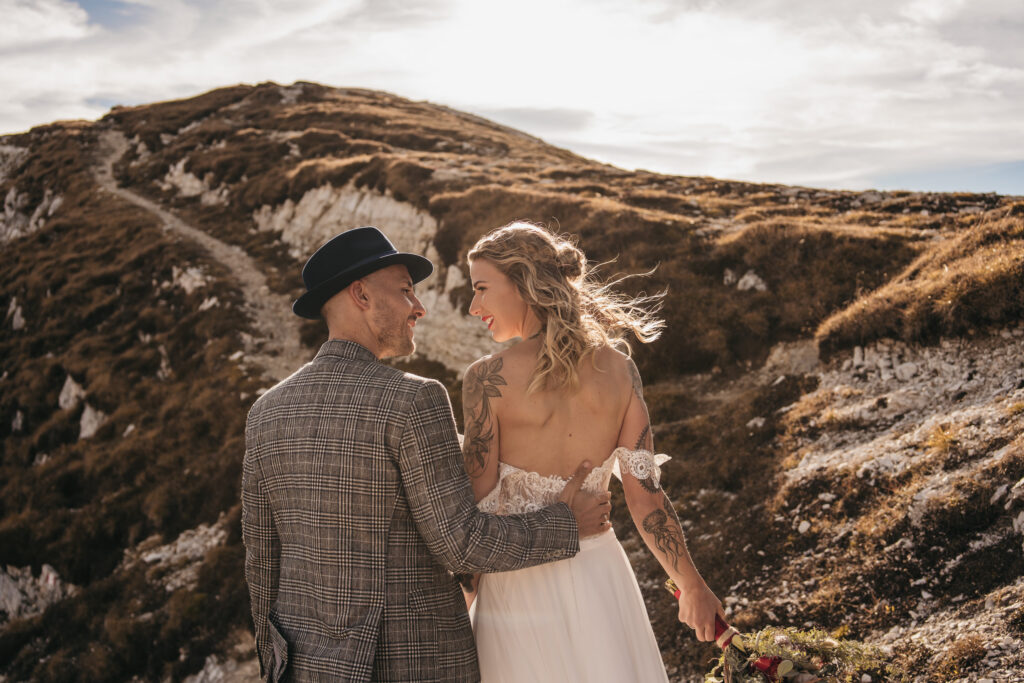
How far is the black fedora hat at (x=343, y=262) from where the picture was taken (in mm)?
3885

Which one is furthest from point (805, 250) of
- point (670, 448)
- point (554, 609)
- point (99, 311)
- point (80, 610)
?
point (99, 311)

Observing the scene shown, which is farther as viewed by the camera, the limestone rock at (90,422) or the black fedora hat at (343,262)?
the limestone rock at (90,422)

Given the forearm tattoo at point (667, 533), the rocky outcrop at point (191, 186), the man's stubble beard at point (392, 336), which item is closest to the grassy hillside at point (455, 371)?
the rocky outcrop at point (191, 186)

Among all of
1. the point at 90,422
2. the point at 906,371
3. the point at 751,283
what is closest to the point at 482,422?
the point at 906,371

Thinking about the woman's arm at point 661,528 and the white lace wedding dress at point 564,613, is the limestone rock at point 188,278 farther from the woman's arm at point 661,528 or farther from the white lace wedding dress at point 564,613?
the woman's arm at point 661,528

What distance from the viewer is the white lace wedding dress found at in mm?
4191

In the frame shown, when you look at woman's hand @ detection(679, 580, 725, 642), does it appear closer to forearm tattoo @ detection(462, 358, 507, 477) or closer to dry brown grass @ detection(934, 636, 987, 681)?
forearm tattoo @ detection(462, 358, 507, 477)

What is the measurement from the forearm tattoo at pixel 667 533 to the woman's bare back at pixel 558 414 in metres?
0.53

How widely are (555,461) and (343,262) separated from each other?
6.28ft

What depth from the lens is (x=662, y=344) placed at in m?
16.7

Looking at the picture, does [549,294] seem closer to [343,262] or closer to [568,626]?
[343,262]

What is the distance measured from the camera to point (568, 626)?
4.25 meters

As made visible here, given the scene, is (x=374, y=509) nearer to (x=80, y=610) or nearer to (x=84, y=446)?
(x=80, y=610)

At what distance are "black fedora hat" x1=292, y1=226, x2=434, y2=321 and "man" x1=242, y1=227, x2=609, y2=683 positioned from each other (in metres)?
0.01
